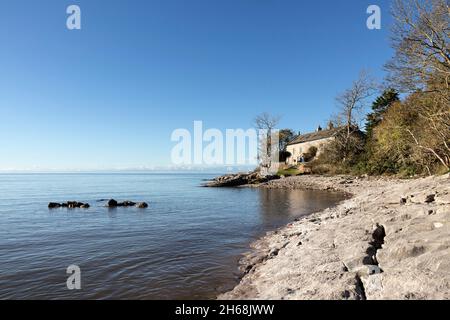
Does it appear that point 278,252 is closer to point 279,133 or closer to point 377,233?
point 377,233

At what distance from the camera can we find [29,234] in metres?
13.8

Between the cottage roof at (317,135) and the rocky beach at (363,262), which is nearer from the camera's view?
the rocky beach at (363,262)

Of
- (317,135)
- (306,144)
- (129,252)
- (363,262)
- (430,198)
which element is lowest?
(129,252)

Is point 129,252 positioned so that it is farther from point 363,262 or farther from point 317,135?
point 317,135

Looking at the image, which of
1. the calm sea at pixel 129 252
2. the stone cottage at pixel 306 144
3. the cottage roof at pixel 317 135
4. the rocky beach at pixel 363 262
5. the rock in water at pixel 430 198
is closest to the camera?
the rocky beach at pixel 363 262

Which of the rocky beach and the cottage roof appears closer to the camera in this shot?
the rocky beach

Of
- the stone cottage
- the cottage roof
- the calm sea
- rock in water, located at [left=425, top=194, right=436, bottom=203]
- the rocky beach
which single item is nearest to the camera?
the rocky beach

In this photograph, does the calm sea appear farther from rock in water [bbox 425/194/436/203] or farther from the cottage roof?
the cottage roof

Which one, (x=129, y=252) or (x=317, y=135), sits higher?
(x=317, y=135)

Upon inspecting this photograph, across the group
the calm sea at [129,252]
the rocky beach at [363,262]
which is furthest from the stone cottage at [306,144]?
the rocky beach at [363,262]

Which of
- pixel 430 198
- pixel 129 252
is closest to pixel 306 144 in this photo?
pixel 430 198

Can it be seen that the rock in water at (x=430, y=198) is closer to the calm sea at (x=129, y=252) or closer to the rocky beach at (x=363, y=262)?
the rocky beach at (x=363, y=262)

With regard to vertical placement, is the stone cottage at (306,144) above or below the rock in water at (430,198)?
above

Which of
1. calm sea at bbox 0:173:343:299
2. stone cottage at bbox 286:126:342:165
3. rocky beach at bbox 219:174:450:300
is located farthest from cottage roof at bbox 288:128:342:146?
rocky beach at bbox 219:174:450:300
